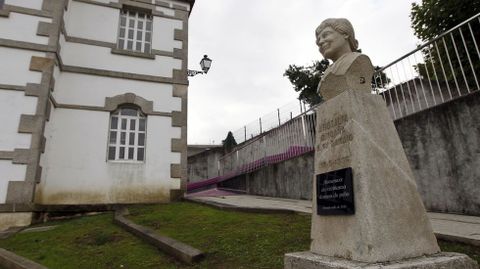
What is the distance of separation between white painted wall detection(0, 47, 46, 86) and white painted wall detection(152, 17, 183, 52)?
11.2 feet

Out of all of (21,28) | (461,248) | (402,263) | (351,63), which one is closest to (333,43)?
(351,63)

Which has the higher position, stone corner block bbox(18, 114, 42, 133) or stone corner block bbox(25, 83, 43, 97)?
stone corner block bbox(25, 83, 43, 97)

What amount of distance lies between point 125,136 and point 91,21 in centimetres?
358

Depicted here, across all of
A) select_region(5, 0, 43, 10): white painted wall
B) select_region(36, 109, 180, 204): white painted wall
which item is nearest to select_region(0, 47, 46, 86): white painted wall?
select_region(36, 109, 180, 204): white painted wall

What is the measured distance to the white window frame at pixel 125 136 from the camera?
8.93m

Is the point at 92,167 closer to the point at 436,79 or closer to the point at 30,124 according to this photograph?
the point at 30,124

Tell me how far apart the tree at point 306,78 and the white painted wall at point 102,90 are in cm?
1200

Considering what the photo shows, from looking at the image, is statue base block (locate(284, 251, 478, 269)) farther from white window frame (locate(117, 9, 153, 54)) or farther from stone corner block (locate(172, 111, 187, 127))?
white window frame (locate(117, 9, 153, 54))

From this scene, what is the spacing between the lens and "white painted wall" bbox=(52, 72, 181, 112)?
8.71 meters

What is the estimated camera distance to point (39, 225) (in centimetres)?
691

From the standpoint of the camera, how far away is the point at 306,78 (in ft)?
66.9

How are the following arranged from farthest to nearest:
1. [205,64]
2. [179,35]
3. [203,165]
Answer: [203,165], [205,64], [179,35]

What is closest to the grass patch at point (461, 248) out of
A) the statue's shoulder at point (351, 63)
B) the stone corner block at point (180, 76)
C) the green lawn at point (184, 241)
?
the green lawn at point (184, 241)

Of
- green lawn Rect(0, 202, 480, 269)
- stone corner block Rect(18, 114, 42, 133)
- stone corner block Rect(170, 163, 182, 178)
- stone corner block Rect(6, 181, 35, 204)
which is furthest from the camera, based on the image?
stone corner block Rect(170, 163, 182, 178)
